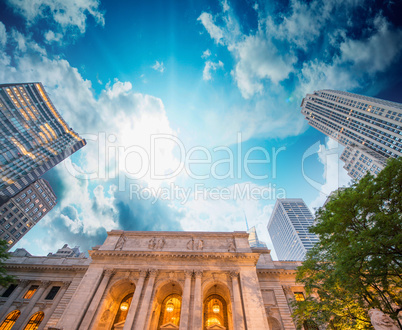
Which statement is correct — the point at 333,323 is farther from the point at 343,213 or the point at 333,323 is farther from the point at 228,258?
the point at 228,258

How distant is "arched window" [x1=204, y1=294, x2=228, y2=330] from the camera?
23.7 meters

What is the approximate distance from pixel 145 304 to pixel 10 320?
21.2 metres

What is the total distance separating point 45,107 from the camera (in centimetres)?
8225

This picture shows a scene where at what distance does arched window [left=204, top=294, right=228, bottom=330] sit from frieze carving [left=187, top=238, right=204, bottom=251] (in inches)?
265

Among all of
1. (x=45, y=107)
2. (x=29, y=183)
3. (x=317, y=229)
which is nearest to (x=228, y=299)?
(x=317, y=229)

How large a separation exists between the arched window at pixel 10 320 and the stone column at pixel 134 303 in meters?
18.8

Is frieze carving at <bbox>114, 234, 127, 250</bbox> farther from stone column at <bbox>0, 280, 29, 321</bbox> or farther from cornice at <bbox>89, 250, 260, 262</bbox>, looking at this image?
stone column at <bbox>0, 280, 29, 321</bbox>

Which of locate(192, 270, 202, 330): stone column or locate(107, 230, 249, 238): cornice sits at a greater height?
locate(107, 230, 249, 238): cornice

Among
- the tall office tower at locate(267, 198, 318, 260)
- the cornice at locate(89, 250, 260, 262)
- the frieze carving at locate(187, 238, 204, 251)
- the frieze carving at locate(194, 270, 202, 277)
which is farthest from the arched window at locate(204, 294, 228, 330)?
the tall office tower at locate(267, 198, 318, 260)

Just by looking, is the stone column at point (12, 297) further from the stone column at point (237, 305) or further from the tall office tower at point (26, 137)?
the tall office tower at point (26, 137)

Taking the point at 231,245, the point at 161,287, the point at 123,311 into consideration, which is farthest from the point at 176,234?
the point at 123,311

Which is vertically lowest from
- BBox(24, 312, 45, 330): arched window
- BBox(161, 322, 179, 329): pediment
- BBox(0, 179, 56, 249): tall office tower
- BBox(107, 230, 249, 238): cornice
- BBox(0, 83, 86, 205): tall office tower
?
BBox(161, 322, 179, 329): pediment

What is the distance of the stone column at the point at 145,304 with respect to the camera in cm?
2039

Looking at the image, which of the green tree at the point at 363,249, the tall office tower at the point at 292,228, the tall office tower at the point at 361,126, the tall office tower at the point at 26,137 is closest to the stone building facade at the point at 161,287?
the green tree at the point at 363,249
